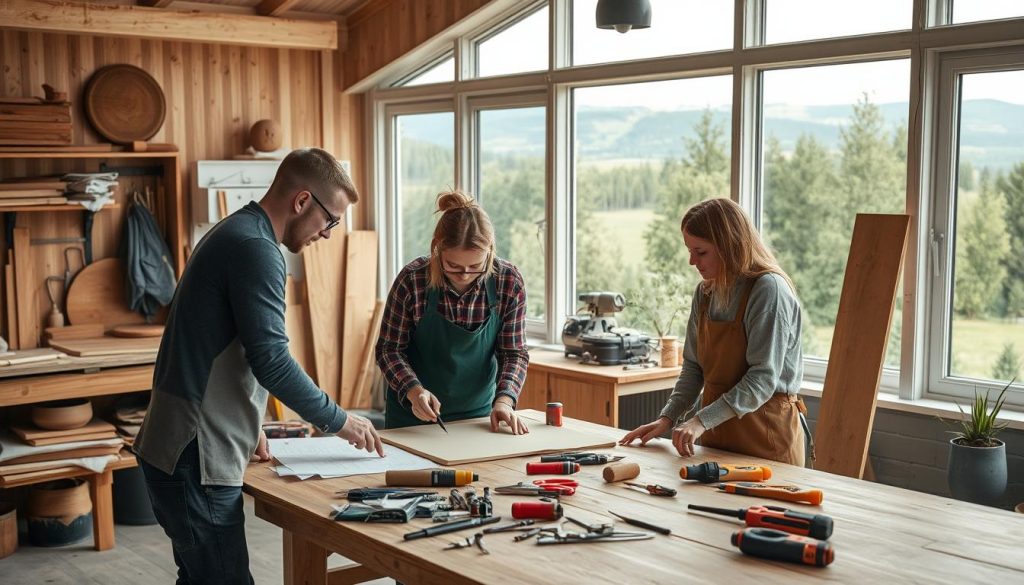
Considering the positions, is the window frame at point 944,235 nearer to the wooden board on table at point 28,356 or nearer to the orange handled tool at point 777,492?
the orange handled tool at point 777,492

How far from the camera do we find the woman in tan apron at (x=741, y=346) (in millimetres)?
3154

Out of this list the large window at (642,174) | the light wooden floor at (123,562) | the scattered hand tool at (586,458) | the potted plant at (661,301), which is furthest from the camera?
the potted plant at (661,301)

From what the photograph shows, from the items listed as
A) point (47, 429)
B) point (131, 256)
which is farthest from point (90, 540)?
point (131, 256)

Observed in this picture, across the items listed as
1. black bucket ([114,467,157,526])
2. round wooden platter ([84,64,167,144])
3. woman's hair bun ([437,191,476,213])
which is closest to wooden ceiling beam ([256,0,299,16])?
round wooden platter ([84,64,167,144])

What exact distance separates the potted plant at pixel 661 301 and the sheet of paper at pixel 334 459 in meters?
2.50

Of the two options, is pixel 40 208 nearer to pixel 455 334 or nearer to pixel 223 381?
pixel 455 334

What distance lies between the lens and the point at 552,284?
605 centimetres

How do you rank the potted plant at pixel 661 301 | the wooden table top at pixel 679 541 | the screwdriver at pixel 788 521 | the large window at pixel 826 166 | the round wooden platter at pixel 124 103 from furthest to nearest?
1. the round wooden platter at pixel 124 103
2. the potted plant at pixel 661 301
3. the large window at pixel 826 166
4. the screwdriver at pixel 788 521
5. the wooden table top at pixel 679 541

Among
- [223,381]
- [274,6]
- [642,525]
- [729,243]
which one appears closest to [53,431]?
[274,6]

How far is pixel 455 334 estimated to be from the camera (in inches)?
140

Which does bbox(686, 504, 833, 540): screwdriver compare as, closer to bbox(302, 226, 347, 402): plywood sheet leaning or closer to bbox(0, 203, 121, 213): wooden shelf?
bbox(0, 203, 121, 213): wooden shelf

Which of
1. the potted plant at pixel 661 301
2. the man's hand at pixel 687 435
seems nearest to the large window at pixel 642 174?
the potted plant at pixel 661 301

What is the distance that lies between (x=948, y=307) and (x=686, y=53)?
1.75m

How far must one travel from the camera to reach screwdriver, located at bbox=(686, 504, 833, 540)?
236 centimetres
